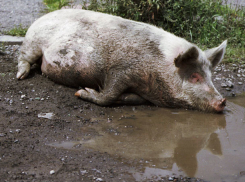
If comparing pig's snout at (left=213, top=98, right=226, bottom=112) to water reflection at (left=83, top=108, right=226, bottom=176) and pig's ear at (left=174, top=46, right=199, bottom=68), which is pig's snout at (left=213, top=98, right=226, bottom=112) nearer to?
water reflection at (left=83, top=108, right=226, bottom=176)

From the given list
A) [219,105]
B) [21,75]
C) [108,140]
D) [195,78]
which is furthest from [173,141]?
[21,75]

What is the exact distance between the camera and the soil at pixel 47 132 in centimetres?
320

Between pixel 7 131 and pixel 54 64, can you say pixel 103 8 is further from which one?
pixel 7 131

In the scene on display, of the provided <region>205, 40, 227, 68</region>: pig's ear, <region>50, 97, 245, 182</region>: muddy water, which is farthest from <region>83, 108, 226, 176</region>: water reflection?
<region>205, 40, 227, 68</region>: pig's ear

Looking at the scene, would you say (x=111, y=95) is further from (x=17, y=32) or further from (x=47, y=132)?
(x=17, y=32)

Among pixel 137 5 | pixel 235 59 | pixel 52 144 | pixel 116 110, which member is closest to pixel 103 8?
pixel 137 5

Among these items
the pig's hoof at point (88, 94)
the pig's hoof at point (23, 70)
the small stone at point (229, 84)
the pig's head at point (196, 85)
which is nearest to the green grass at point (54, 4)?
the pig's hoof at point (23, 70)

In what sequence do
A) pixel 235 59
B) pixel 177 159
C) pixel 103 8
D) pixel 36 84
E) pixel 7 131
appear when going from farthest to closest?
pixel 103 8 < pixel 235 59 < pixel 36 84 < pixel 7 131 < pixel 177 159

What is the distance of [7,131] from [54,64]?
5.65 feet

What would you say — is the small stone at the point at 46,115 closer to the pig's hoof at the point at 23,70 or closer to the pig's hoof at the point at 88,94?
the pig's hoof at the point at 88,94

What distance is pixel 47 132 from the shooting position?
4.06 meters

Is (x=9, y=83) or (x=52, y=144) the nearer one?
(x=52, y=144)

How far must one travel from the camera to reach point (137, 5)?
776 centimetres

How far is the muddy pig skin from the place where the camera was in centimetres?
492
